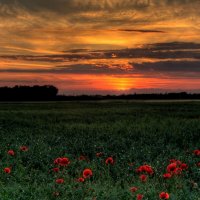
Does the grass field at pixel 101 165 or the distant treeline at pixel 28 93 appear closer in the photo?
the grass field at pixel 101 165

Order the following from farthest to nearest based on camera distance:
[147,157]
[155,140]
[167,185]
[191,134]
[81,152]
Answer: [191,134] → [155,140] → [81,152] → [147,157] → [167,185]

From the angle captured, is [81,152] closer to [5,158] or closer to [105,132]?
[5,158]

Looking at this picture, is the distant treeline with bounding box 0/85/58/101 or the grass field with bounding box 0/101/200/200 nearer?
the grass field with bounding box 0/101/200/200

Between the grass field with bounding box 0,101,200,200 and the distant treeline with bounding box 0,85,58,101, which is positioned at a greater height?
the distant treeline with bounding box 0,85,58,101

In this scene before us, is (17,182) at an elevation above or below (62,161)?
below

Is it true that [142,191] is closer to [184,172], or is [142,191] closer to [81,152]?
[184,172]

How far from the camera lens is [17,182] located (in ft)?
36.2

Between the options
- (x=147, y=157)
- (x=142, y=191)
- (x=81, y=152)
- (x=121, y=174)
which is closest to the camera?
(x=142, y=191)

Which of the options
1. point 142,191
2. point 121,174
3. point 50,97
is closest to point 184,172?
point 121,174

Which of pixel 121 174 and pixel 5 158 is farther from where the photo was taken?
pixel 5 158

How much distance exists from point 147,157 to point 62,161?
17.4ft

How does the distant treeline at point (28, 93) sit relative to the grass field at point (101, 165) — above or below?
above

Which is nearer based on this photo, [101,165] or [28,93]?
[101,165]

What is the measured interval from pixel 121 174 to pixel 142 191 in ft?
9.61
